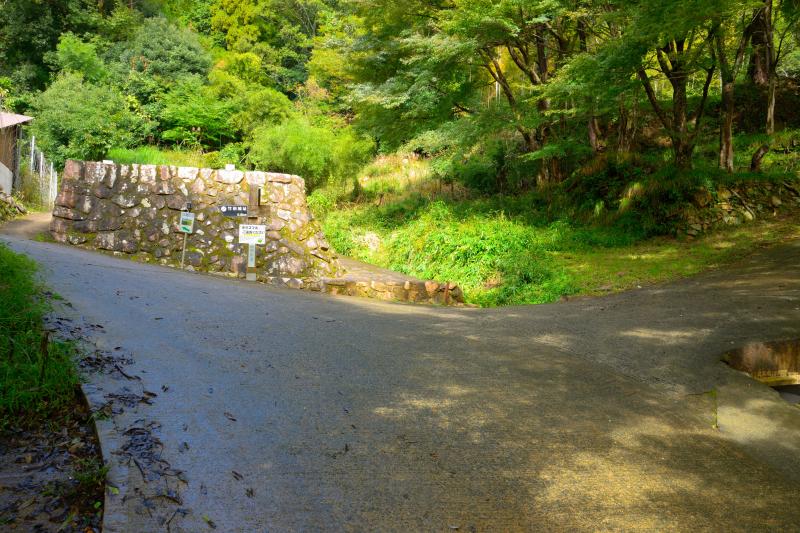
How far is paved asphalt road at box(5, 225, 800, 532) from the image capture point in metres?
3.36

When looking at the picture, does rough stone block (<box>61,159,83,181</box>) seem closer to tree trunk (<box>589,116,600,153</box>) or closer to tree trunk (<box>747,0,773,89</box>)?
tree trunk (<box>589,116,600,153</box>)

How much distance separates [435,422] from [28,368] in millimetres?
2870

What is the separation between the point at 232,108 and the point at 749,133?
73.4ft

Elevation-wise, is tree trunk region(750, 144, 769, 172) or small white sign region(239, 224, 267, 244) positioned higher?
tree trunk region(750, 144, 769, 172)

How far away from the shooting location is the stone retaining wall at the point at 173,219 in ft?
40.5

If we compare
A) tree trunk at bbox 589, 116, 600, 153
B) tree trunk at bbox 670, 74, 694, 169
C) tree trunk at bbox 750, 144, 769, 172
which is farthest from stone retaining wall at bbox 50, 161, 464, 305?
tree trunk at bbox 750, 144, 769, 172

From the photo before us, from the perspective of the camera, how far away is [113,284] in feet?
27.0

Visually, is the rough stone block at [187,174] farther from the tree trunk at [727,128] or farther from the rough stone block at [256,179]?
the tree trunk at [727,128]

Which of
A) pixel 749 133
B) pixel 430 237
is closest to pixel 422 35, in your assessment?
pixel 430 237

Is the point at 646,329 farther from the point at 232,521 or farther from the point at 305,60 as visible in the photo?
the point at 305,60

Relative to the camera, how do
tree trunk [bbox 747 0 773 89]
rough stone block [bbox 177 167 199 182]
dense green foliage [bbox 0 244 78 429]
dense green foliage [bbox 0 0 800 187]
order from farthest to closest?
tree trunk [bbox 747 0 773 89]
dense green foliage [bbox 0 0 800 187]
rough stone block [bbox 177 167 199 182]
dense green foliage [bbox 0 244 78 429]

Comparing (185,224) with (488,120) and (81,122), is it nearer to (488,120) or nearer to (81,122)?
(488,120)

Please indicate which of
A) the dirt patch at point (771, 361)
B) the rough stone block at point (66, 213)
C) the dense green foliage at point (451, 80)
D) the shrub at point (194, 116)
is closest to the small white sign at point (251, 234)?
the rough stone block at point (66, 213)

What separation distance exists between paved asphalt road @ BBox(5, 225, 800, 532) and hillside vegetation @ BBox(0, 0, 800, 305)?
5.95 meters
